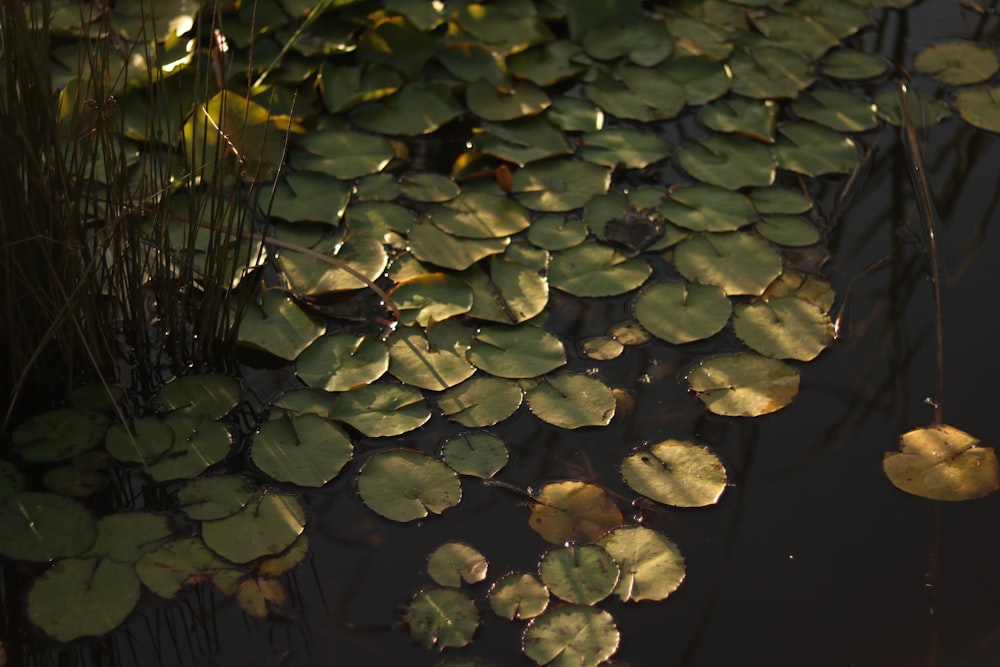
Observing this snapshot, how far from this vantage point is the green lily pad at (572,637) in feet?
4.90

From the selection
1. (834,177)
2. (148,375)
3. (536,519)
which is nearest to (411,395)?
(536,519)

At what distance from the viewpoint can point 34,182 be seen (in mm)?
1568

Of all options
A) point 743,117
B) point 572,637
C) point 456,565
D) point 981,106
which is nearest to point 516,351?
point 456,565

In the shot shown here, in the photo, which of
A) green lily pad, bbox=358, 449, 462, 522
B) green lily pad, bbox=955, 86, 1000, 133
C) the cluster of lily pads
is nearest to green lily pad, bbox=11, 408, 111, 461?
the cluster of lily pads

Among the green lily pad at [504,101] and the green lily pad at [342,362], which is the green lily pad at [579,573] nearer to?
the green lily pad at [342,362]

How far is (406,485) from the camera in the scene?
5.61 ft

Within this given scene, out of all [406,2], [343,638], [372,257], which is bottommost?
[343,638]

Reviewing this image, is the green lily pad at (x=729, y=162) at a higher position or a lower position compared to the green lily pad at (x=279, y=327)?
higher

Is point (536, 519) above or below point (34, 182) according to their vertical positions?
below

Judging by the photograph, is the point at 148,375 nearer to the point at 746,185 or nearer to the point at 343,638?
A: the point at 343,638

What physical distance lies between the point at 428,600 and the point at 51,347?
2.48ft

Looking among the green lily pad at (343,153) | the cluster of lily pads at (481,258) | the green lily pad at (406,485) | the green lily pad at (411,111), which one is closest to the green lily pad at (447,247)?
the cluster of lily pads at (481,258)

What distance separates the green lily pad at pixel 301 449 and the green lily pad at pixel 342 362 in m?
0.09

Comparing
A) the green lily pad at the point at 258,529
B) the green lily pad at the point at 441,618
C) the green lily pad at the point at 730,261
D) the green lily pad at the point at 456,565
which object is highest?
the green lily pad at the point at 730,261
